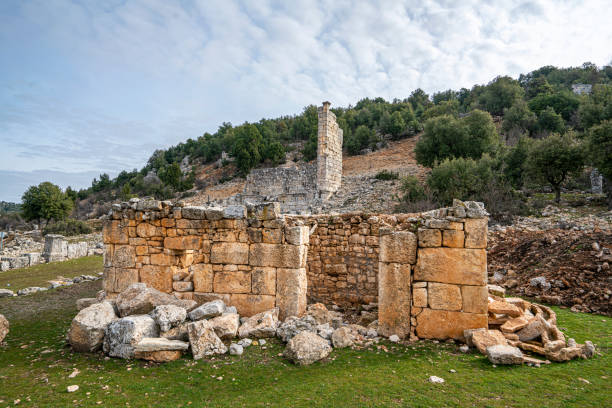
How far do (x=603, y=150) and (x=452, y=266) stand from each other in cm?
1980

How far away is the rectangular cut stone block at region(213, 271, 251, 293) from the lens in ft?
→ 21.7

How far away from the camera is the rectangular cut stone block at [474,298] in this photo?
17.4ft

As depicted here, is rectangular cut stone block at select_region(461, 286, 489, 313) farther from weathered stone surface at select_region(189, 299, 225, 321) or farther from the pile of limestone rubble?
weathered stone surface at select_region(189, 299, 225, 321)

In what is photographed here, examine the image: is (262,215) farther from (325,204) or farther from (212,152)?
(212,152)

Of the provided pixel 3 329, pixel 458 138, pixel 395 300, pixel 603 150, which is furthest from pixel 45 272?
pixel 458 138

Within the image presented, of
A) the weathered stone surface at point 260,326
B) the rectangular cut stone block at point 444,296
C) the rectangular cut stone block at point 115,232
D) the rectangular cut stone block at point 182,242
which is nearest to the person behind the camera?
the rectangular cut stone block at point 444,296

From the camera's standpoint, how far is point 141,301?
5844 millimetres

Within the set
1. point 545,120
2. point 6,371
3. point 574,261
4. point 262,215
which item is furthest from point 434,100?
point 6,371

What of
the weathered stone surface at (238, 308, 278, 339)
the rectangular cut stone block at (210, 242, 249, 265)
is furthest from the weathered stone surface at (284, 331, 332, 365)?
the rectangular cut stone block at (210, 242, 249, 265)

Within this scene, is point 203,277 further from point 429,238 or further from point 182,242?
point 429,238

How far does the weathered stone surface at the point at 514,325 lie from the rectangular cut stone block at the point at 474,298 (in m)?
0.50

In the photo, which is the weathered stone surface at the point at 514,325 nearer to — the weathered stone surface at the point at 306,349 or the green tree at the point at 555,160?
the weathered stone surface at the point at 306,349

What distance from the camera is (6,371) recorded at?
4.67m

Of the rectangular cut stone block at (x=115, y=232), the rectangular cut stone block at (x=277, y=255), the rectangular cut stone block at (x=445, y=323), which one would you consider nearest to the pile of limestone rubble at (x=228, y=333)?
the rectangular cut stone block at (x=445, y=323)
